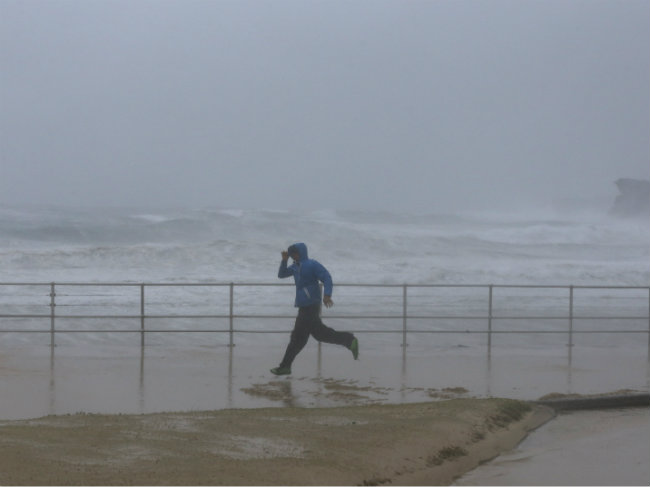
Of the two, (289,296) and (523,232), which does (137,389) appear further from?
(523,232)

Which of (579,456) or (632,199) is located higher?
(632,199)

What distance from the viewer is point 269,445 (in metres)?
6.43

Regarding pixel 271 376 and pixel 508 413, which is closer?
pixel 508 413

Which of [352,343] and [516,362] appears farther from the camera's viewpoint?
[516,362]

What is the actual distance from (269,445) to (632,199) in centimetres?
7373

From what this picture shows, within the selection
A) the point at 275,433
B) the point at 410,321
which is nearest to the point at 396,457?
the point at 275,433

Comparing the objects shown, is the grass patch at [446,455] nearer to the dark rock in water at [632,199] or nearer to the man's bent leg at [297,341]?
the man's bent leg at [297,341]

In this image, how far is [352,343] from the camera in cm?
1086

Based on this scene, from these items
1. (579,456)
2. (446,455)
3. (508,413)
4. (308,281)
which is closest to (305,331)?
(308,281)

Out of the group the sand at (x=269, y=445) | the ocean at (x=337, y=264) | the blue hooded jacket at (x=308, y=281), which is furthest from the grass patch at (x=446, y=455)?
the ocean at (x=337, y=264)

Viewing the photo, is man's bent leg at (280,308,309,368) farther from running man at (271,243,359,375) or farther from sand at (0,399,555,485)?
sand at (0,399,555,485)

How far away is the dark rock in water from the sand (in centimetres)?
6591

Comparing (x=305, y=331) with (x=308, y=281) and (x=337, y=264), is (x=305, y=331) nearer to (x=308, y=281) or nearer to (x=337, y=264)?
(x=308, y=281)

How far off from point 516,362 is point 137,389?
5.10 meters
